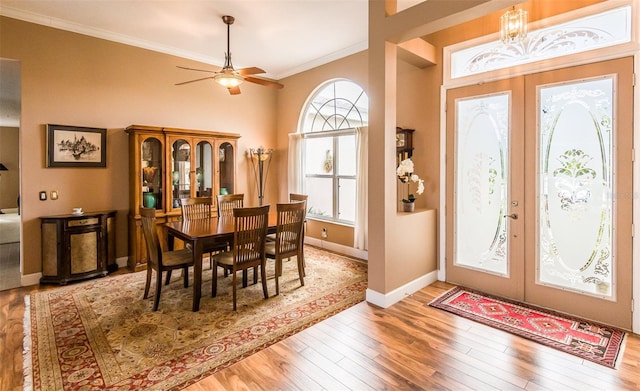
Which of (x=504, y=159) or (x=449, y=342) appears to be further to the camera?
(x=504, y=159)

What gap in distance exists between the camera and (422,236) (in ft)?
12.5

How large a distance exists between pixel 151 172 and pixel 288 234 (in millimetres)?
2377

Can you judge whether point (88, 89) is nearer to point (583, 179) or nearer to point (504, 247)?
point (504, 247)

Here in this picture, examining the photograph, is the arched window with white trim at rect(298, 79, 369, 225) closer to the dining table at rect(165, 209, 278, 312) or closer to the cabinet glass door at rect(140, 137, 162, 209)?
the dining table at rect(165, 209, 278, 312)

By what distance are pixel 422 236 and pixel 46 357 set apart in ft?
12.0

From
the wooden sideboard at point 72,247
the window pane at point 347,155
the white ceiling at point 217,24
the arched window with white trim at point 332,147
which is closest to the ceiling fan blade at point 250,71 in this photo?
the white ceiling at point 217,24

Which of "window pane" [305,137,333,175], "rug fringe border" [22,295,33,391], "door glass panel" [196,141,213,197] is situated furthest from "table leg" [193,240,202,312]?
"window pane" [305,137,333,175]

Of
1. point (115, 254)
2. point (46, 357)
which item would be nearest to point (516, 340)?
point (46, 357)

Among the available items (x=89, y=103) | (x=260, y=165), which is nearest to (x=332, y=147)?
(x=260, y=165)

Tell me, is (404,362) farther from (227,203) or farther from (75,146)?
(75,146)

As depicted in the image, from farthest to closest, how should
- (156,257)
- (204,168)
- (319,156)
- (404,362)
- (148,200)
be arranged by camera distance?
(319,156), (204,168), (148,200), (156,257), (404,362)

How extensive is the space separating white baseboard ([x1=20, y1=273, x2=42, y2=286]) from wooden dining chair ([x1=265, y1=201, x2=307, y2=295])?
2.96m

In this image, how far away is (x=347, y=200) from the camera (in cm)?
546

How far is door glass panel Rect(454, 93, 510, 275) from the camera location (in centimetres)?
348
